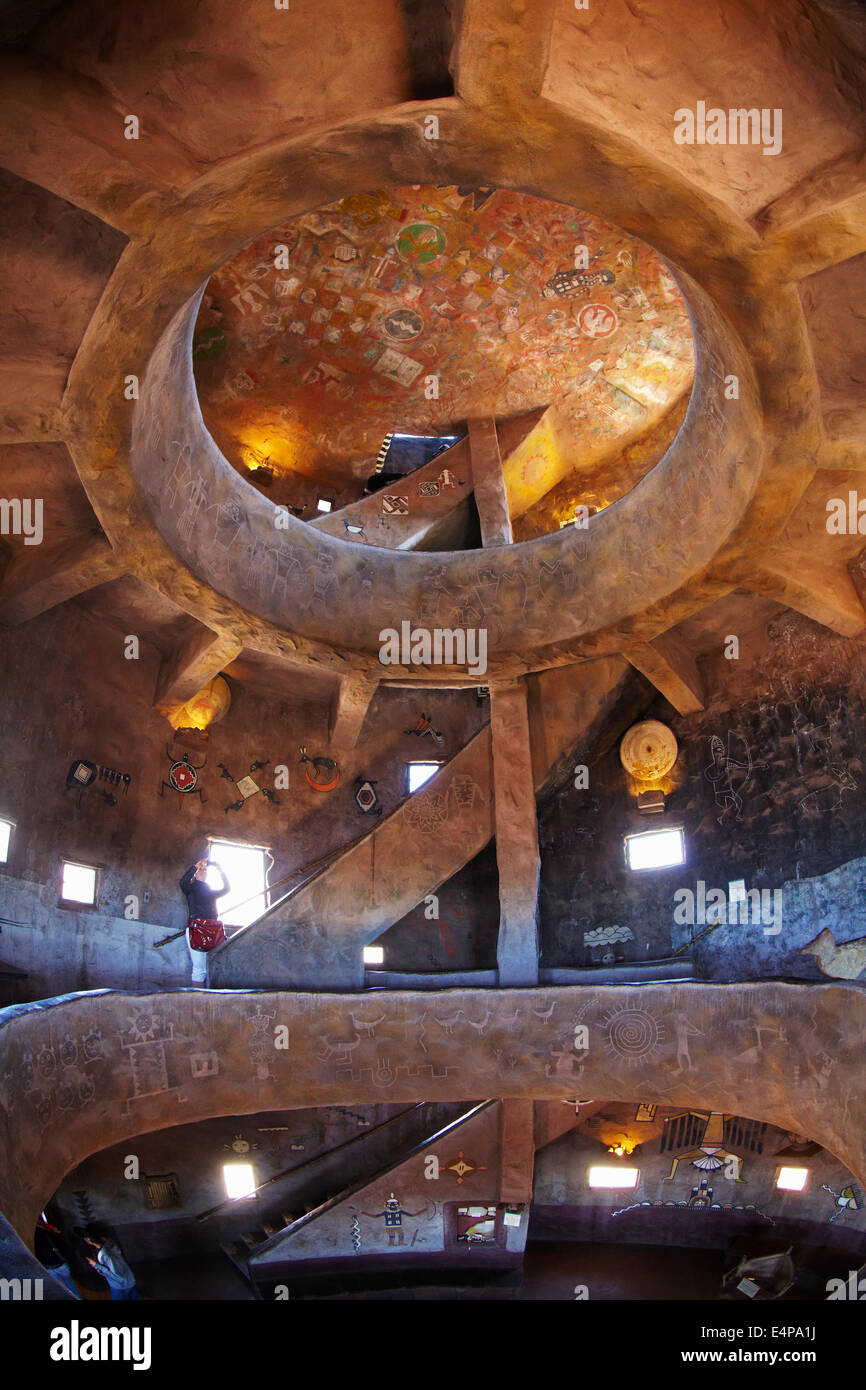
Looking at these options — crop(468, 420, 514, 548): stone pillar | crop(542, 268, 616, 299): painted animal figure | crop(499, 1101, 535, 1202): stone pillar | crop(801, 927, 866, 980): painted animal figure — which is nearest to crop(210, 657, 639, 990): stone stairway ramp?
crop(468, 420, 514, 548): stone pillar

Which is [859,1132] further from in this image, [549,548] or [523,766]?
[549,548]

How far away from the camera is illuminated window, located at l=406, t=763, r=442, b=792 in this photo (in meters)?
14.8

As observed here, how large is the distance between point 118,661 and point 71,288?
6.10m

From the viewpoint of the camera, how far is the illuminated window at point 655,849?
13352 mm

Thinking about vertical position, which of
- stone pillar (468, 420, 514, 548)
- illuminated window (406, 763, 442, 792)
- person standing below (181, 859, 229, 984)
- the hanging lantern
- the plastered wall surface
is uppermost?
stone pillar (468, 420, 514, 548)

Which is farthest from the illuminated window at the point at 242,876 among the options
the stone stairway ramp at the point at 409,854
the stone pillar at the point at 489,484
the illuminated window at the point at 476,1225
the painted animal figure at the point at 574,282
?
the painted animal figure at the point at 574,282

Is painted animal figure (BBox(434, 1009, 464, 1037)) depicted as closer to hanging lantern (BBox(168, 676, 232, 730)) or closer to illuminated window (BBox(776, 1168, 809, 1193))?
illuminated window (BBox(776, 1168, 809, 1193))

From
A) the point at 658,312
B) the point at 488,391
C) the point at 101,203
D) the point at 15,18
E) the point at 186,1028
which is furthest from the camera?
the point at 488,391

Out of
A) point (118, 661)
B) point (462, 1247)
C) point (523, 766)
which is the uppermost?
point (118, 661)

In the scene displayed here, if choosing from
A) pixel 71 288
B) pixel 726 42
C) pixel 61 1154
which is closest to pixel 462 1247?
pixel 61 1154

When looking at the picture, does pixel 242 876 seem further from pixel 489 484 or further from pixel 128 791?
pixel 489 484

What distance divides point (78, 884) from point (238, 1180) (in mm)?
4105

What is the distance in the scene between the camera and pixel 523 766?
13062 mm

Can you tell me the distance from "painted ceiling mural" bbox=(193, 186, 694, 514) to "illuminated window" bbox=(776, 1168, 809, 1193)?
910 cm
